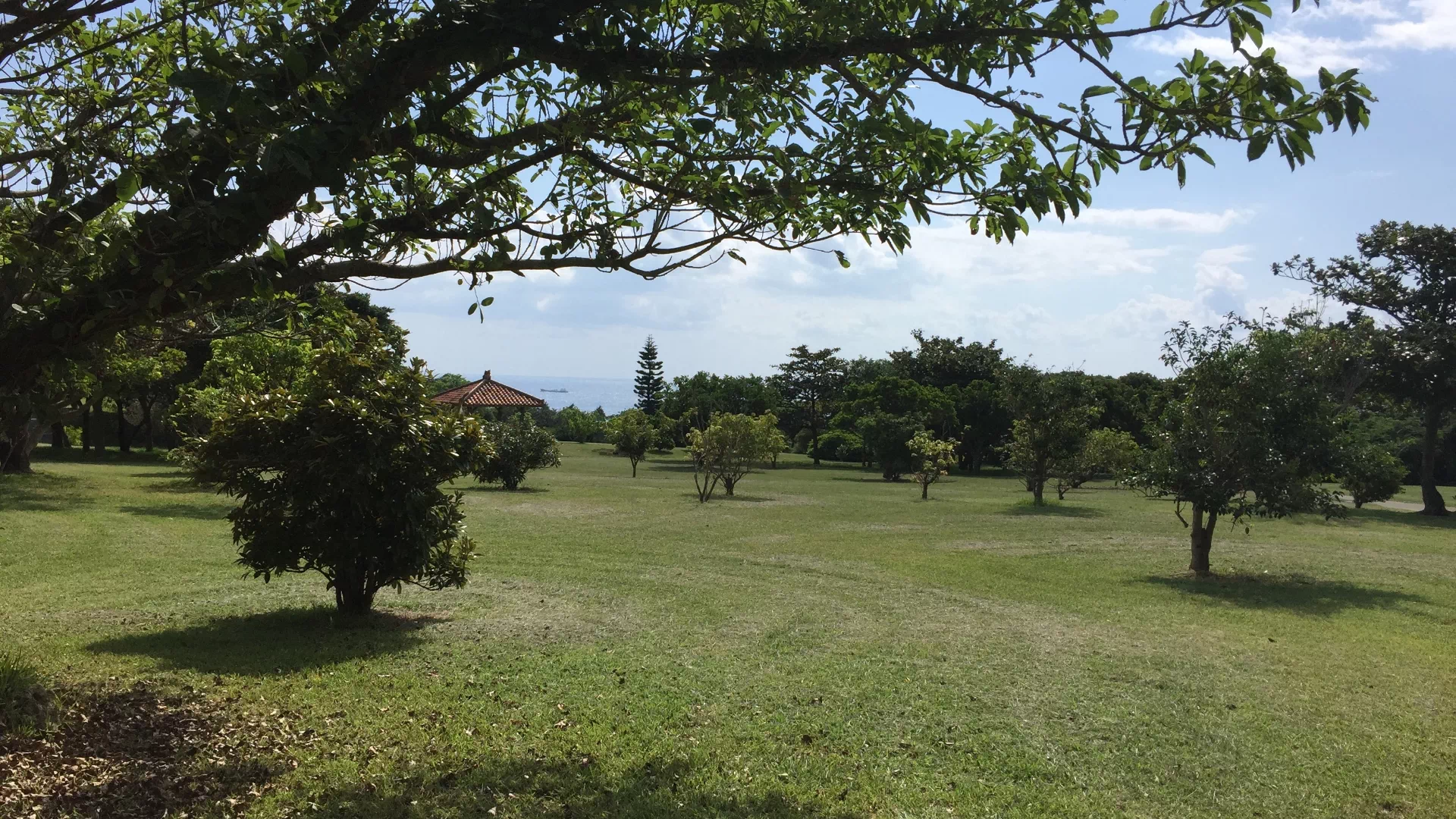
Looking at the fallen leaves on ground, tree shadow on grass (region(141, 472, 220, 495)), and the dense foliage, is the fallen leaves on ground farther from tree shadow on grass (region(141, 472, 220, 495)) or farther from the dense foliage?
the dense foliage

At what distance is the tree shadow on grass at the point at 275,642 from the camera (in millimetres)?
6945

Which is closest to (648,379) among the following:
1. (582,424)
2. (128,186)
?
(582,424)

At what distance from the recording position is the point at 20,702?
483 cm

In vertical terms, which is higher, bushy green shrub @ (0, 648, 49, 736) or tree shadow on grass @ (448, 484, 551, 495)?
bushy green shrub @ (0, 648, 49, 736)

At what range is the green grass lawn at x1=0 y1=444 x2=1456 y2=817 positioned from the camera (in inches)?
192

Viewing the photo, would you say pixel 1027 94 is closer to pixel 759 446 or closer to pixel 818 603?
pixel 818 603

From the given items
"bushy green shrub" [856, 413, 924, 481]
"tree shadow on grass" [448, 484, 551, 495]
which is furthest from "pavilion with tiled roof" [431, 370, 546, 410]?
"bushy green shrub" [856, 413, 924, 481]

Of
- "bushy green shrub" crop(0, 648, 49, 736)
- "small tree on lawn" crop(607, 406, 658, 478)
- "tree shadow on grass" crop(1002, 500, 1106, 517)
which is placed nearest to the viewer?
"bushy green shrub" crop(0, 648, 49, 736)

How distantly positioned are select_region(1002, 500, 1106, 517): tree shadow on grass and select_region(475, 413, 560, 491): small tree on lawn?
1458cm

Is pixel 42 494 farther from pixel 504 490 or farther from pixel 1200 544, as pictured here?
pixel 1200 544

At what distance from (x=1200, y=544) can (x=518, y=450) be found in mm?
20827

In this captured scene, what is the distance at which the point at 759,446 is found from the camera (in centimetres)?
3175

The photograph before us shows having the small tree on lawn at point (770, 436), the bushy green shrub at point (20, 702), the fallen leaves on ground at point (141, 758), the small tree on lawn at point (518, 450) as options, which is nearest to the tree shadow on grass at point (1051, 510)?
the small tree on lawn at point (770, 436)

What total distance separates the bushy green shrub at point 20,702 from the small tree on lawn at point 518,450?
2388cm
